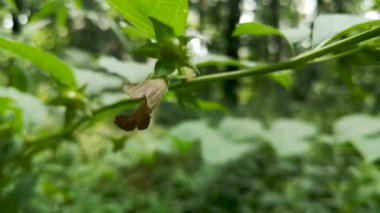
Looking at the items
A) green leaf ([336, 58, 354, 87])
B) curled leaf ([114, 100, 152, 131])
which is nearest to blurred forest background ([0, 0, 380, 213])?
green leaf ([336, 58, 354, 87])

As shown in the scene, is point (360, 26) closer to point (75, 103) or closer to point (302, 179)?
point (75, 103)

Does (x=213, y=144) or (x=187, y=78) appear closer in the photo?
(x=187, y=78)

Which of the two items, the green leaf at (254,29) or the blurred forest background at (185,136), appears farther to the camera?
the blurred forest background at (185,136)

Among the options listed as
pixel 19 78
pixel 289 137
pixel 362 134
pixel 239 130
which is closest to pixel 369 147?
pixel 362 134

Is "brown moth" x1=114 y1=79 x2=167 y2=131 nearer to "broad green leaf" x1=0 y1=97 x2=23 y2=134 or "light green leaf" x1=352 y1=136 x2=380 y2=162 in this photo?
"broad green leaf" x1=0 y1=97 x2=23 y2=134

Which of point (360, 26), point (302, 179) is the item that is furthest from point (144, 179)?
point (360, 26)

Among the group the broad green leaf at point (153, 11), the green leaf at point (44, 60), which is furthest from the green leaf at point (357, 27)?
the green leaf at point (44, 60)

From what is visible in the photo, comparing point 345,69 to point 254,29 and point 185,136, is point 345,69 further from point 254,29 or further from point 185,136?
point 185,136

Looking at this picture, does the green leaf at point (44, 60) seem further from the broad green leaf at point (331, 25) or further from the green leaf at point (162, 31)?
the broad green leaf at point (331, 25)
